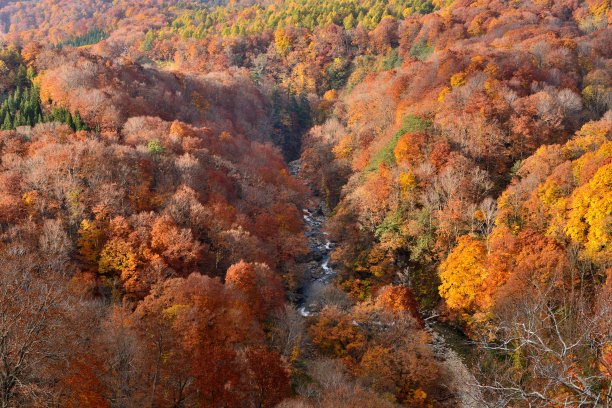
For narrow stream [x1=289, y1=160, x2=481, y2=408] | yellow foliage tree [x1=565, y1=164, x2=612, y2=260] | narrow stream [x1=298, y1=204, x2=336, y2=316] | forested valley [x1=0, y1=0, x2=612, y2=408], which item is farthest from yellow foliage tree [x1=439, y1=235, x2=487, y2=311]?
narrow stream [x1=298, y1=204, x2=336, y2=316]

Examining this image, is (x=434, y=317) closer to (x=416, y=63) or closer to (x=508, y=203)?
(x=508, y=203)

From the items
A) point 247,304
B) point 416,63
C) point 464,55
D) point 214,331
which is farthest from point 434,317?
point 416,63

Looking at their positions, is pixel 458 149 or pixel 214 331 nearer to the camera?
pixel 214 331

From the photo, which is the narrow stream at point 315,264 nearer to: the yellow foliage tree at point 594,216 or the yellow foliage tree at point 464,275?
the yellow foliage tree at point 464,275

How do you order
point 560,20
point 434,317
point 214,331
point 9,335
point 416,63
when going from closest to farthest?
point 9,335 → point 214,331 → point 434,317 → point 416,63 → point 560,20

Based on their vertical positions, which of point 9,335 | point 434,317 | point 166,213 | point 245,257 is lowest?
point 434,317

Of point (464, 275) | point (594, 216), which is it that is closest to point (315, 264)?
point (464, 275)

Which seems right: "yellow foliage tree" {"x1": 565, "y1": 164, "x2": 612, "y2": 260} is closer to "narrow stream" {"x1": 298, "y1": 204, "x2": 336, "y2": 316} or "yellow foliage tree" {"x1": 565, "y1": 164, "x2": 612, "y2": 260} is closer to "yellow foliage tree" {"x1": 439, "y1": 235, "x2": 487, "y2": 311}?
"yellow foliage tree" {"x1": 439, "y1": 235, "x2": 487, "y2": 311}

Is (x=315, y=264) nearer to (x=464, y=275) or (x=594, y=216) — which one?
(x=464, y=275)
